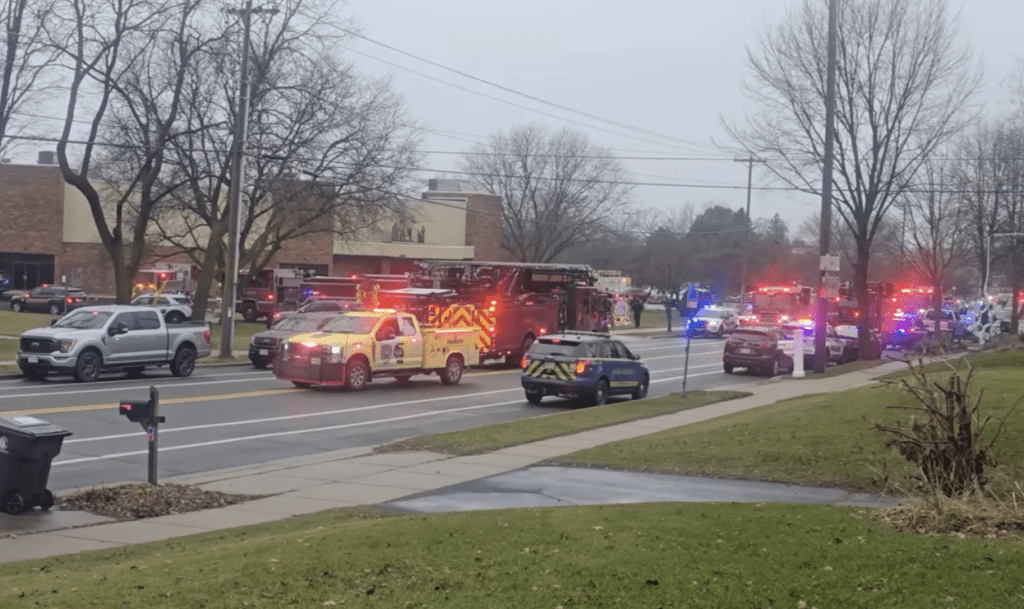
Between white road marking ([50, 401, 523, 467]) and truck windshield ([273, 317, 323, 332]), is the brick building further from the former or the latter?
white road marking ([50, 401, 523, 467])

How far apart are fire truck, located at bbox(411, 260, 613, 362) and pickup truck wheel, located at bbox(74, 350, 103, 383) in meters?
9.29

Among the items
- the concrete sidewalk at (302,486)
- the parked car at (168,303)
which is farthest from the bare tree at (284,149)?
the concrete sidewalk at (302,486)

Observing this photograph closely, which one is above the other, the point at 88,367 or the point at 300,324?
the point at 300,324

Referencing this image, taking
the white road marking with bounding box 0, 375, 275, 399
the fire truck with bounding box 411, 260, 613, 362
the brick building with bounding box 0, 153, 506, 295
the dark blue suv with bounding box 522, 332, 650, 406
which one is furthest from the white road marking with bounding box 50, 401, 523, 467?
the brick building with bounding box 0, 153, 506, 295

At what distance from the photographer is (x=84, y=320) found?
27.7 m

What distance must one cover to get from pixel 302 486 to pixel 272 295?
44989mm

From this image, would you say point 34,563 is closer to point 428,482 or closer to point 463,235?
point 428,482

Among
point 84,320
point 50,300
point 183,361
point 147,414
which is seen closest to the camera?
point 147,414

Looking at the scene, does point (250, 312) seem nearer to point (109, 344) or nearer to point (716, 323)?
point (716, 323)

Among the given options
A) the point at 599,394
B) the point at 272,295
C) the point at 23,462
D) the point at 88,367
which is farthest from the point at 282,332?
the point at 272,295

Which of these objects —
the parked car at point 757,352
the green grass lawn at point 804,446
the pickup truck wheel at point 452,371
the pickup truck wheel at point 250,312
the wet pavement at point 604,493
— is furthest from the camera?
the pickup truck wheel at point 250,312

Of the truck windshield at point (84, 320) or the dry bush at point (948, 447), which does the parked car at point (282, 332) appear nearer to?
the truck windshield at point (84, 320)

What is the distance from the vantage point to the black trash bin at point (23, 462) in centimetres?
1192

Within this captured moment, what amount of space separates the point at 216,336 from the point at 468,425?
1099 inches
